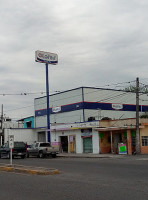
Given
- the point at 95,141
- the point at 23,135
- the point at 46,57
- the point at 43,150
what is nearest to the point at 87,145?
the point at 95,141

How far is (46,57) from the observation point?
46625mm

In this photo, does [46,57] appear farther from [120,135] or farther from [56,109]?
[120,135]

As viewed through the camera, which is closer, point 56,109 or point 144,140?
point 144,140

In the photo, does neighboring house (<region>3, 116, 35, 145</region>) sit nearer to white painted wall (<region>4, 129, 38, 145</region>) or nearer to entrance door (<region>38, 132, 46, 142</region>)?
white painted wall (<region>4, 129, 38, 145</region>)

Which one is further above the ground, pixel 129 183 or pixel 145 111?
pixel 145 111

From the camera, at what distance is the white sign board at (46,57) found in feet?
149

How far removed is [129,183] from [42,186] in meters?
3.24

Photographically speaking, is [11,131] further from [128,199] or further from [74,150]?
[128,199]

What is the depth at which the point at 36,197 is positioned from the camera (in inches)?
357

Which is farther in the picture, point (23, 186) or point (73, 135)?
point (73, 135)

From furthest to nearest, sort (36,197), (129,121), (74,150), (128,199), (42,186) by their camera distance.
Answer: (74,150), (129,121), (42,186), (36,197), (128,199)

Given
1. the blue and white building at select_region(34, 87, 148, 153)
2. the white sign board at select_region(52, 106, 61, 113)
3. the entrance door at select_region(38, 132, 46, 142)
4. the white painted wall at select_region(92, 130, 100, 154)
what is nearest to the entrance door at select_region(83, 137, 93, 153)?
the white painted wall at select_region(92, 130, 100, 154)

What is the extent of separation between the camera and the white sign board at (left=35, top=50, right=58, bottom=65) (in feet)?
149

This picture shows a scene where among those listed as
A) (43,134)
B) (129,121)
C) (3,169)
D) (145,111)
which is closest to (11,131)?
(43,134)
